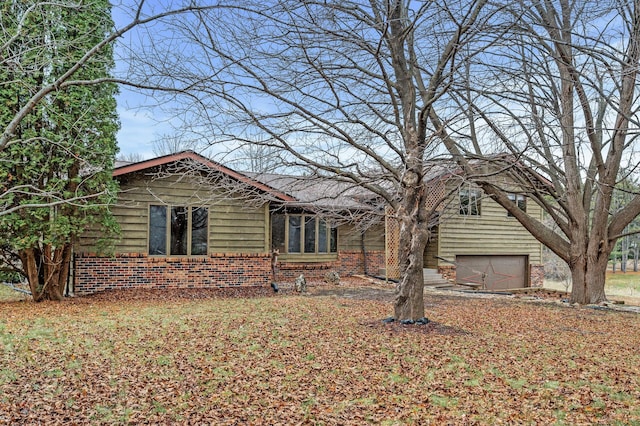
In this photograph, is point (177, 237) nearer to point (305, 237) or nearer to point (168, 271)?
point (168, 271)

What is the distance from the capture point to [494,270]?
1961 centimetres

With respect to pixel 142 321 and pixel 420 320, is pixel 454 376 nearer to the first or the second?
pixel 420 320

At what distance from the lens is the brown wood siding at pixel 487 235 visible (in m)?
18.3

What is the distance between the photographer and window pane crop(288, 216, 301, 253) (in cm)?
1666

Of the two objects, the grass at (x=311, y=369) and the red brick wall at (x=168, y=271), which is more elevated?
the red brick wall at (x=168, y=271)

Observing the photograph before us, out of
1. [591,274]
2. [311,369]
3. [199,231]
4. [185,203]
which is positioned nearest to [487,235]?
[591,274]

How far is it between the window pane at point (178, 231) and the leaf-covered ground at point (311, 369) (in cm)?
417

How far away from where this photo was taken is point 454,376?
5262 millimetres

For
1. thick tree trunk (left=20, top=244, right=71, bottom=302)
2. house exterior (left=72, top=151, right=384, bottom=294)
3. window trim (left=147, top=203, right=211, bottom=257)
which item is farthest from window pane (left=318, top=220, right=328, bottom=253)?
thick tree trunk (left=20, top=244, right=71, bottom=302)

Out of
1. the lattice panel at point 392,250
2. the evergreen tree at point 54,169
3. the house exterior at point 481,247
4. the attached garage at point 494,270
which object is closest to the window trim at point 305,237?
the lattice panel at point 392,250

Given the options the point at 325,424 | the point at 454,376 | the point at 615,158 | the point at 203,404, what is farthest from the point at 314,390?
the point at 615,158

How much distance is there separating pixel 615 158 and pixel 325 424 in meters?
9.96

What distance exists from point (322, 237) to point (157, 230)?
633 centimetres

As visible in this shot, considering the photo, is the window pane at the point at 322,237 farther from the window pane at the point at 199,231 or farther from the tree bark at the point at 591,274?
the tree bark at the point at 591,274
